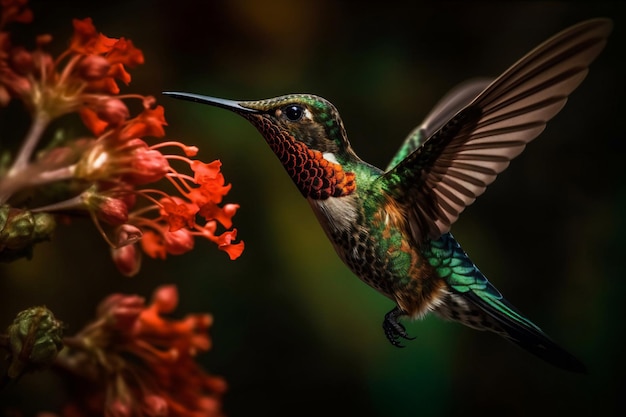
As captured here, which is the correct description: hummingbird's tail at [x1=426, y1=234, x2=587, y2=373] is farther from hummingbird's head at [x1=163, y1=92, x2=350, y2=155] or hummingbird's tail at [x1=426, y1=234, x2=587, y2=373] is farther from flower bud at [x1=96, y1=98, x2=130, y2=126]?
flower bud at [x1=96, y1=98, x2=130, y2=126]

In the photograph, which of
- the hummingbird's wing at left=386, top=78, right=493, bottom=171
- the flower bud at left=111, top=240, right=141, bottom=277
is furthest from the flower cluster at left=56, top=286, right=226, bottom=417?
the hummingbird's wing at left=386, top=78, right=493, bottom=171

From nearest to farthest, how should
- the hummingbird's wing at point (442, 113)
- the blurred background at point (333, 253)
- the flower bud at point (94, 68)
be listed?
the flower bud at point (94, 68) → the hummingbird's wing at point (442, 113) → the blurred background at point (333, 253)

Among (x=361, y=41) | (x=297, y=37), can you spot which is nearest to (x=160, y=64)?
(x=297, y=37)

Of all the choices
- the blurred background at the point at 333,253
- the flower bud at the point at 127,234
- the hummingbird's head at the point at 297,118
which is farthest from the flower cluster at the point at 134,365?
the blurred background at the point at 333,253

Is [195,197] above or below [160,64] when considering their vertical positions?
above

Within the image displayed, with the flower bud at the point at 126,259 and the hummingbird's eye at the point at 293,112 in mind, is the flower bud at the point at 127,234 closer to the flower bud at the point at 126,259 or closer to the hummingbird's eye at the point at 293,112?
the flower bud at the point at 126,259

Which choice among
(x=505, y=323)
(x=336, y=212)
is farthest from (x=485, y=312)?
(x=336, y=212)

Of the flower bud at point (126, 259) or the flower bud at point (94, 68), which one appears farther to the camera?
the flower bud at point (126, 259)

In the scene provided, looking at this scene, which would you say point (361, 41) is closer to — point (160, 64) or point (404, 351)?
point (160, 64)
